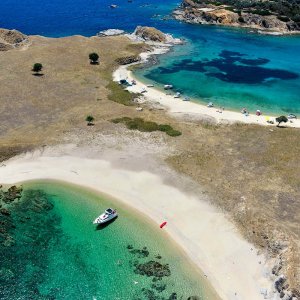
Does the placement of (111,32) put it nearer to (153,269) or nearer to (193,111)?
(193,111)

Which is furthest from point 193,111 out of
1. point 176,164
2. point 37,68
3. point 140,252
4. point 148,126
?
point 140,252

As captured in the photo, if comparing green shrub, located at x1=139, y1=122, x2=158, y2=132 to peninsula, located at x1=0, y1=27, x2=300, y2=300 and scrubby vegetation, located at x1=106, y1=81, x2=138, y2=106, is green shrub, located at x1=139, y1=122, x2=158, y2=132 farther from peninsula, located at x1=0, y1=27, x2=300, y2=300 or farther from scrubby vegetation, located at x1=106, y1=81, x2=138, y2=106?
scrubby vegetation, located at x1=106, y1=81, x2=138, y2=106

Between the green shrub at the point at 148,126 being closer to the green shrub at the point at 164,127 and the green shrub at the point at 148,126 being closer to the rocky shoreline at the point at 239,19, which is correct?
the green shrub at the point at 164,127

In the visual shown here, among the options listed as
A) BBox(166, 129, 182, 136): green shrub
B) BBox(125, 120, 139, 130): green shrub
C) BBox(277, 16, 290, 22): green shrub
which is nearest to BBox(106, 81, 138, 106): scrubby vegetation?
BBox(125, 120, 139, 130): green shrub

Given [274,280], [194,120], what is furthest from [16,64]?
[274,280]

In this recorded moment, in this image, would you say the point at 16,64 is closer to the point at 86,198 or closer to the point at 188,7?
the point at 86,198
